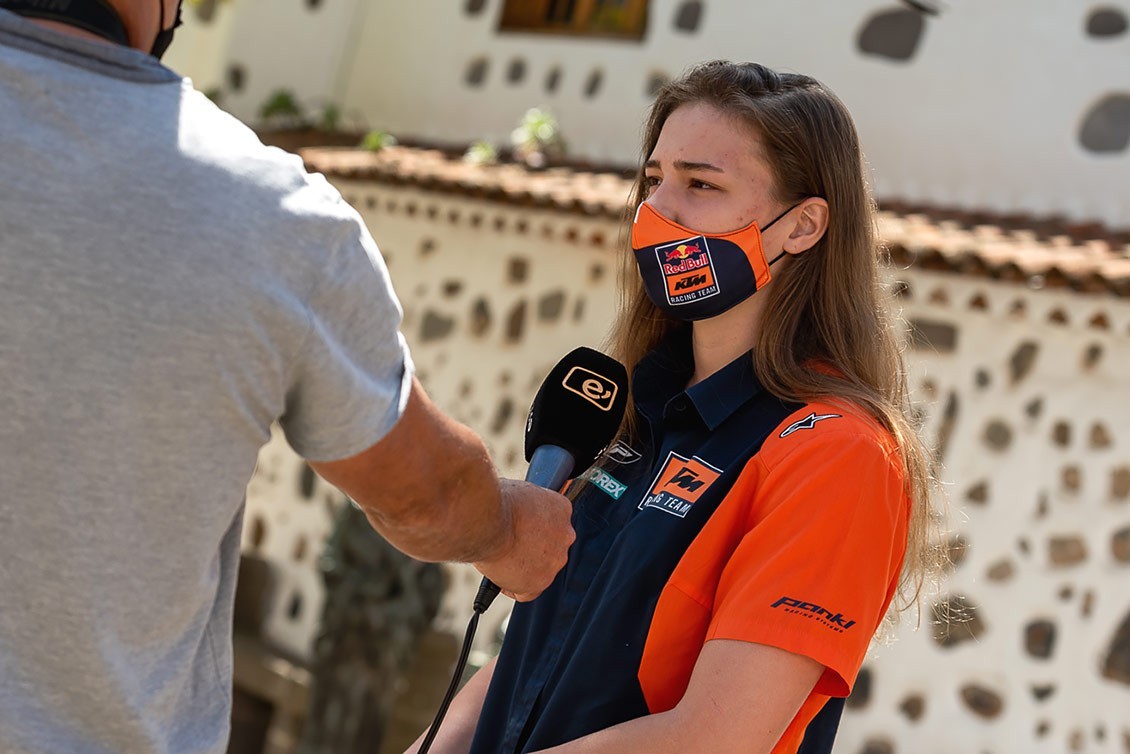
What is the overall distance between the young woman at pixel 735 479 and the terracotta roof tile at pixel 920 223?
2.26 meters

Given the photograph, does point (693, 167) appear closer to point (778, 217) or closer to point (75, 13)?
point (778, 217)

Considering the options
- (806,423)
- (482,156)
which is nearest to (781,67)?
(482,156)

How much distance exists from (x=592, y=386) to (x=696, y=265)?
285mm

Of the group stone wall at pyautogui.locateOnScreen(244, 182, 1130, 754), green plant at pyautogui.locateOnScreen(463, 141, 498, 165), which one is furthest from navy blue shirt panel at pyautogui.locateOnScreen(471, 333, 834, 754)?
green plant at pyautogui.locateOnScreen(463, 141, 498, 165)

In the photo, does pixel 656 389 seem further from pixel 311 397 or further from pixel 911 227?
pixel 911 227

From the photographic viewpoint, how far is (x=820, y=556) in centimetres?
187

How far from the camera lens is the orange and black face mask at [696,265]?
224 cm

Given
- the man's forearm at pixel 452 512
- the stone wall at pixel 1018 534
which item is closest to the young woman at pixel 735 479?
the man's forearm at pixel 452 512

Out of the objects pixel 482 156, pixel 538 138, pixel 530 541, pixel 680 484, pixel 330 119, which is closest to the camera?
pixel 530 541

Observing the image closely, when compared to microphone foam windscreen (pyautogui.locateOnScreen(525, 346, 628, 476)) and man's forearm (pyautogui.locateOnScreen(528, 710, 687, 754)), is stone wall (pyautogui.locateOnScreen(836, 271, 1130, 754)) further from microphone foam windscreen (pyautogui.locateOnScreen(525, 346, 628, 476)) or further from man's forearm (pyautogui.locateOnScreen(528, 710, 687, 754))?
man's forearm (pyautogui.locateOnScreen(528, 710, 687, 754))

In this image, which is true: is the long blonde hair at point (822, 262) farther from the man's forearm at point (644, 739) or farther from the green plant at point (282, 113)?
the green plant at point (282, 113)

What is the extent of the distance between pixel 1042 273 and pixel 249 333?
4.27m

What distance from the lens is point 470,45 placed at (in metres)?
9.27

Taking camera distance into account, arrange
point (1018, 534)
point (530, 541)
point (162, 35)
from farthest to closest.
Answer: point (1018, 534)
point (530, 541)
point (162, 35)
